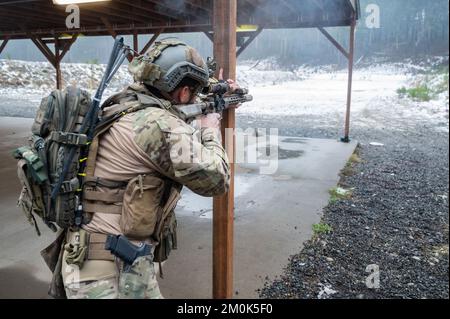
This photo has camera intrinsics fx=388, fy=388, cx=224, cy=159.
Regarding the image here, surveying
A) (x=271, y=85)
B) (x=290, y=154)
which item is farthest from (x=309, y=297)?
(x=271, y=85)

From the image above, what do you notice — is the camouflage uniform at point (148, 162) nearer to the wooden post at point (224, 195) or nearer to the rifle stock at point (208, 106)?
the rifle stock at point (208, 106)

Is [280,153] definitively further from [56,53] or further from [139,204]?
[56,53]

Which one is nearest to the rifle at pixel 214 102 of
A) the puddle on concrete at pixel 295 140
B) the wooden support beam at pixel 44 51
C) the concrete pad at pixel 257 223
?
the concrete pad at pixel 257 223

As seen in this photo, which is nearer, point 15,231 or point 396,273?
point 396,273

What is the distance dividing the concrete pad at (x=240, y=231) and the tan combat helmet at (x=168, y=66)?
1492mm

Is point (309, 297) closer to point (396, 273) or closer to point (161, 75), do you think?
point (396, 273)

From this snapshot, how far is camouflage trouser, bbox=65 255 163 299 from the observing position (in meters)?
1.48

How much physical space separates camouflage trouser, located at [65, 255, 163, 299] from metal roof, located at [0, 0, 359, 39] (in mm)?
5061

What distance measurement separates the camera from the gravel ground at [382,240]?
2.62 meters

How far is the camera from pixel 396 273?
2809 millimetres

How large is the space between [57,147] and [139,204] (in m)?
0.37

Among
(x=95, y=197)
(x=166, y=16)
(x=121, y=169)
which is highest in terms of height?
(x=166, y=16)

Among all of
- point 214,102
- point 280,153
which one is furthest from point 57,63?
point 214,102
